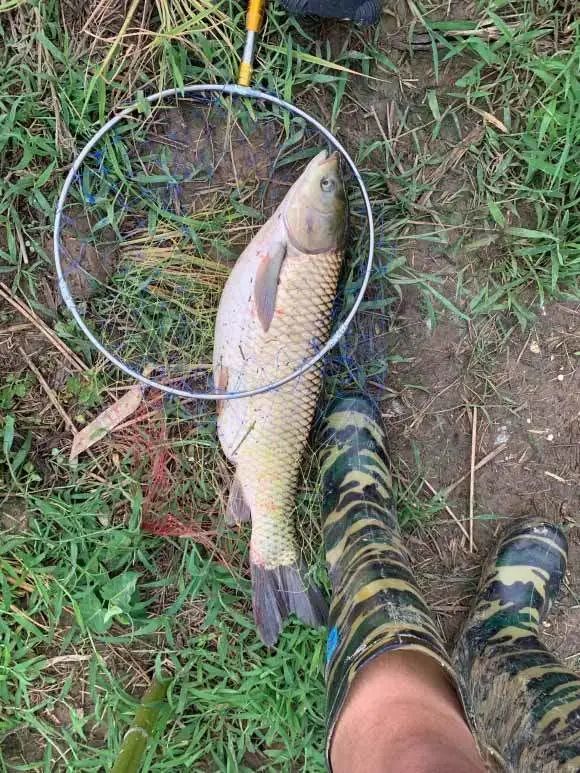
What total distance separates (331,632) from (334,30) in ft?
5.99

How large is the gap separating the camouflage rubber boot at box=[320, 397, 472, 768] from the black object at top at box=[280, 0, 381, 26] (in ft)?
3.73

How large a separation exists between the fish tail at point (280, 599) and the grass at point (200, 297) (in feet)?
0.23

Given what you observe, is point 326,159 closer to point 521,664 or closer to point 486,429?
point 486,429

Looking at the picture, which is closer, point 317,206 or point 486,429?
point 317,206

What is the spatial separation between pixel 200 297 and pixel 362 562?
0.96 m

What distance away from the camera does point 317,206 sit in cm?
177

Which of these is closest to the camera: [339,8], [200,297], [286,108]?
[339,8]

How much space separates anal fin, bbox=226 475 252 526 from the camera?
2037 millimetres

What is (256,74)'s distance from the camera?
193cm

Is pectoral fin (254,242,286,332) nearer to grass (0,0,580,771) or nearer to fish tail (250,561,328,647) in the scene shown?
grass (0,0,580,771)

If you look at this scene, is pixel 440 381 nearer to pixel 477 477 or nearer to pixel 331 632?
pixel 477 477

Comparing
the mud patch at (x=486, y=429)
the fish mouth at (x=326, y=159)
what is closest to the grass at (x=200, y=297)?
the mud patch at (x=486, y=429)

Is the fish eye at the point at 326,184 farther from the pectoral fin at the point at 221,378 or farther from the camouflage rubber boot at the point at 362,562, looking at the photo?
the camouflage rubber boot at the point at 362,562

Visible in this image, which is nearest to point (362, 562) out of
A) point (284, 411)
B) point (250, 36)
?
point (284, 411)
